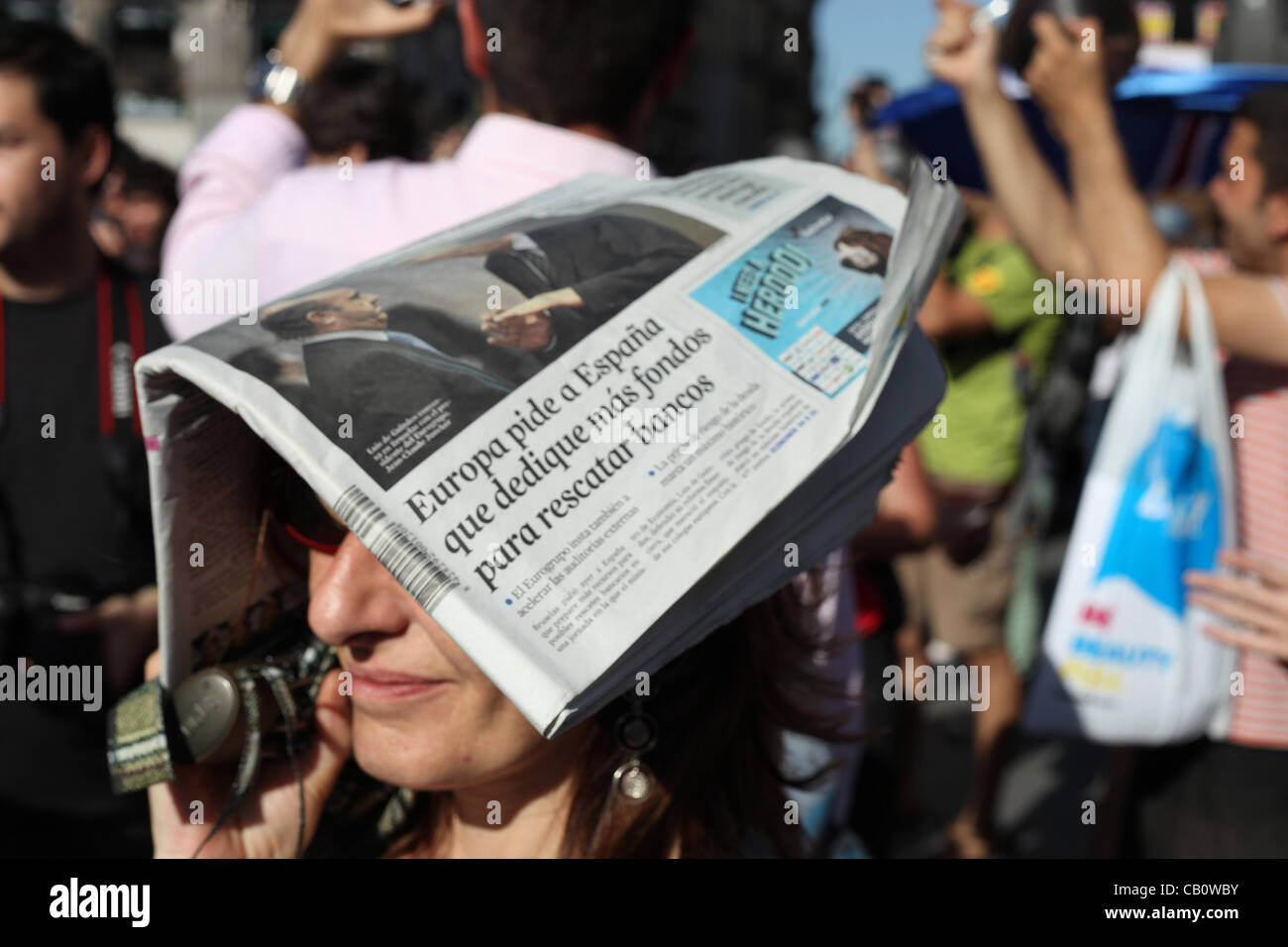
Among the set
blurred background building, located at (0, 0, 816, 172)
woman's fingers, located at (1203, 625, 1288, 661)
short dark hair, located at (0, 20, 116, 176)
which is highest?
short dark hair, located at (0, 20, 116, 176)

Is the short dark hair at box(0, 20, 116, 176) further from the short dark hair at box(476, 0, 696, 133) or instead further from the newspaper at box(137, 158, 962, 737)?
the newspaper at box(137, 158, 962, 737)

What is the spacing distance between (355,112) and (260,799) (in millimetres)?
2681

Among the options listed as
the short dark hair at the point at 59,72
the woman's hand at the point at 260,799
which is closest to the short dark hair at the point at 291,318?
the woman's hand at the point at 260,799

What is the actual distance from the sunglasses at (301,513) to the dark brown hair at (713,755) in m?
0.37

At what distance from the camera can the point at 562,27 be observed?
173 centimetres

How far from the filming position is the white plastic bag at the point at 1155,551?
90.4 inches

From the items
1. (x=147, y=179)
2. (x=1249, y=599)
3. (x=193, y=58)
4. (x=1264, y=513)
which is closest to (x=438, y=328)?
(x=1249, y=599)

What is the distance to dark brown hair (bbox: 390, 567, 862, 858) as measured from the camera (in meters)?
1.32

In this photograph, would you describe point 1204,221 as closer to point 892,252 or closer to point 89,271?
point 89,271

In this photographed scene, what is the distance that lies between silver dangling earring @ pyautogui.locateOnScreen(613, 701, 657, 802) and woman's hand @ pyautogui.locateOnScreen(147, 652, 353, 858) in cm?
32

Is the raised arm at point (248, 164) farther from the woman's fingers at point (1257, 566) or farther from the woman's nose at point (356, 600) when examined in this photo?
the woman's fingers at point (1257, 566)

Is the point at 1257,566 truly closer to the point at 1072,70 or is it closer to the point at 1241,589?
the point at 1241,589

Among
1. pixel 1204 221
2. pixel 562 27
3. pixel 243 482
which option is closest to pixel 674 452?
pixel 243 482

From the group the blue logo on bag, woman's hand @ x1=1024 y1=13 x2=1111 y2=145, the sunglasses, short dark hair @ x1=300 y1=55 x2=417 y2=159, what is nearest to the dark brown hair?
the sunglasses
